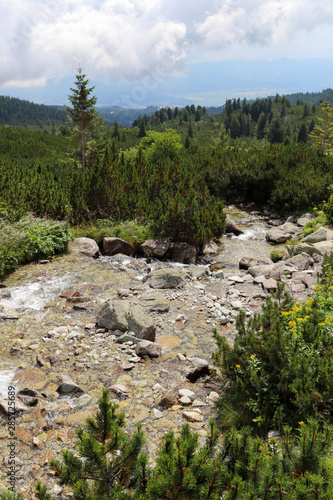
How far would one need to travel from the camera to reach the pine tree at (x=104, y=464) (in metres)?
2.19

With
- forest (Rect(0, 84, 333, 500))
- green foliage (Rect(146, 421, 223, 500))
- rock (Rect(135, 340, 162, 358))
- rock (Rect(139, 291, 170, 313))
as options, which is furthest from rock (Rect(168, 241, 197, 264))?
green foliage (Rect(146, 421, 223, 500))

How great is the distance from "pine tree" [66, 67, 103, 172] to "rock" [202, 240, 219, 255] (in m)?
13.5

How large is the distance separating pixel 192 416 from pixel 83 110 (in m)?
23.2

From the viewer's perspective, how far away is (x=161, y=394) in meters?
4.82

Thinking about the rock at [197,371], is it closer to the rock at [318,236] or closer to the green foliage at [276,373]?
the green foliage at [276,373]

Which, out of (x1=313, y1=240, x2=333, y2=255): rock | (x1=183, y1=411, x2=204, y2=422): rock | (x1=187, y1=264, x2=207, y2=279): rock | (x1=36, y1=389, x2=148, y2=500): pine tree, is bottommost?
(x1=183, y1=411, x2=204, y2=422): rock

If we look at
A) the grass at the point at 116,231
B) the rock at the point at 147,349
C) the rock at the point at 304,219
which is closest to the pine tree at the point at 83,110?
the grass at the point at 116,231

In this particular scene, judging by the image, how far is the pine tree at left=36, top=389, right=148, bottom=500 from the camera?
7.18 ft

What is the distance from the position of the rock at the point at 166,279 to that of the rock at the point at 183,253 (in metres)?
2.82

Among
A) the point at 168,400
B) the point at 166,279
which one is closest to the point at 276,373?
the point at 168,400

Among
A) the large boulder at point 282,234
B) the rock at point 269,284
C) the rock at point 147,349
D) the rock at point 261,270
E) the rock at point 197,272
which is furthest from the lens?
the large boulder at point 282,234

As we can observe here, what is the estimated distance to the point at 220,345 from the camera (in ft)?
14.3

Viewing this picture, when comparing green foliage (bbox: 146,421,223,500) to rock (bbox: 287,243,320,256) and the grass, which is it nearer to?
rock (bbox: 287,243,320,256)

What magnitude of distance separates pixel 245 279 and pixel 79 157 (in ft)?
76.8
